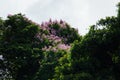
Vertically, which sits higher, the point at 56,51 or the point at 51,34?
the point at 51,34

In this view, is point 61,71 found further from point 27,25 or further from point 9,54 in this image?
point 27,25

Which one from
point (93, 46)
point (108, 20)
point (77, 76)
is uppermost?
point (108, 20)

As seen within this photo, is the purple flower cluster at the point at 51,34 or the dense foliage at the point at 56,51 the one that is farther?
the purple flower cluster at the point at 51,34

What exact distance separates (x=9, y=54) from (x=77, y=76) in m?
13.5

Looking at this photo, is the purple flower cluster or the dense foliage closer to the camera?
the dense foliage

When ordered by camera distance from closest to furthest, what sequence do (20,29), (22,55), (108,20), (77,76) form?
(77,76) → (108,20) → (22,55) → (20,29)

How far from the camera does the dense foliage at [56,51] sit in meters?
19.5

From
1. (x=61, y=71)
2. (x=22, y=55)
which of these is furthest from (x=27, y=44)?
(x=61, y=71)

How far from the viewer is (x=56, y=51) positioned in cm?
2897

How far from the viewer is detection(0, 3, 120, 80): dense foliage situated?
19453mm

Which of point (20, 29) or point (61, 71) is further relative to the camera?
point (20, 29)

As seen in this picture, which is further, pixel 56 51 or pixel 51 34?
pixel 51 34

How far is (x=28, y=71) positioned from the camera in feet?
105

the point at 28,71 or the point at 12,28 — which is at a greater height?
the point at 12,28
